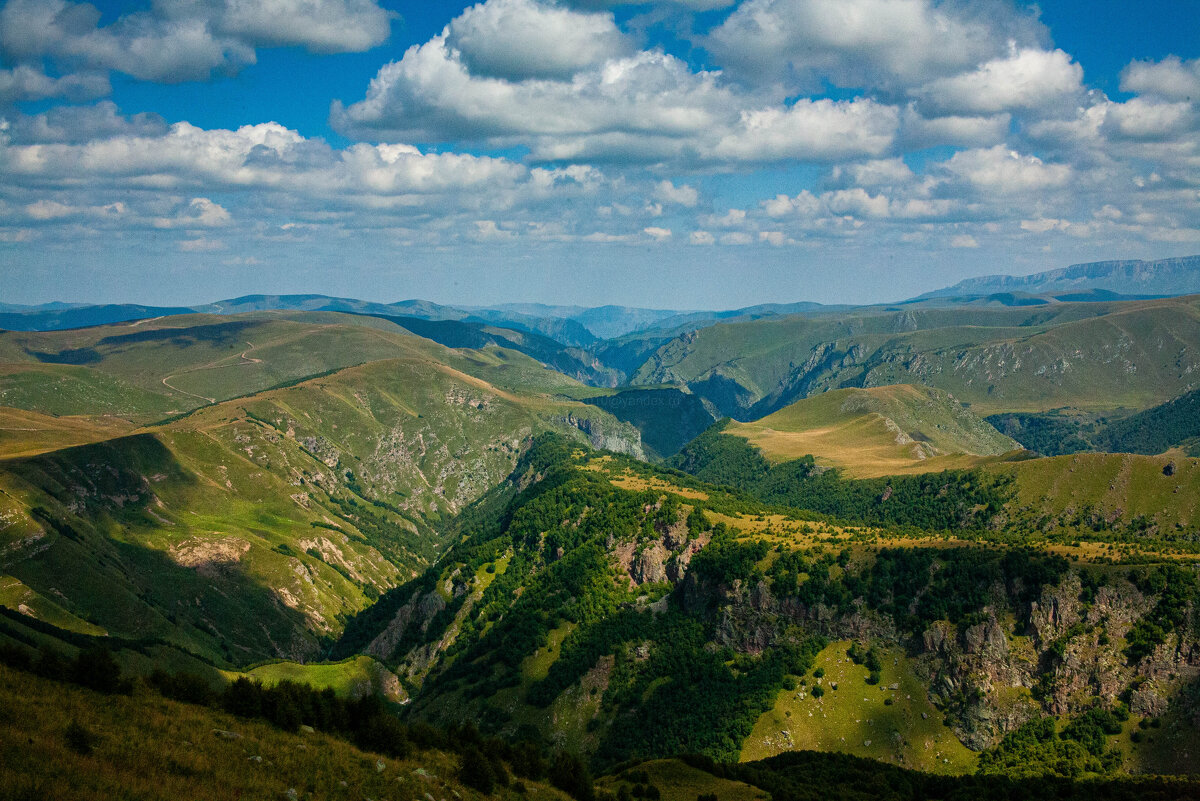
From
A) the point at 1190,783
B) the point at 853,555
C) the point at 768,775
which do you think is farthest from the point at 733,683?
the point at 1190,783

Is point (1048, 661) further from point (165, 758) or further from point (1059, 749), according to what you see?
point (165, 758)

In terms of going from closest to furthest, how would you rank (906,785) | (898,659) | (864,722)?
(906,785)
(864,722)
(898,659)

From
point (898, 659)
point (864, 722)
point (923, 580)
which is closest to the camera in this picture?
point (864, 722)

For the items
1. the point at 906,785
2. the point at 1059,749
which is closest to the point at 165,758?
the point at 906,785

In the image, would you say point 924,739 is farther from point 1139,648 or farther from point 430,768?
point 430,768

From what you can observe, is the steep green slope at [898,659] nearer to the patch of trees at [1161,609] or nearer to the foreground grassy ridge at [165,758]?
the patch of trees at [1161,609]

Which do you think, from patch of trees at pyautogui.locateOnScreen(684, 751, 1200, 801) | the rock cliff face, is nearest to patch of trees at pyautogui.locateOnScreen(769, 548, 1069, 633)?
the rock cliff face

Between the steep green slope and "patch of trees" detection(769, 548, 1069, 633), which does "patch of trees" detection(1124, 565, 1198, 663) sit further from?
"patch of trees" detection(769, 548, 1069, 633)

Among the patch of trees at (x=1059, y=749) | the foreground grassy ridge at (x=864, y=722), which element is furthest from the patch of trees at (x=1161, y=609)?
the foreground grassy ridge at (x=864, y=722)
